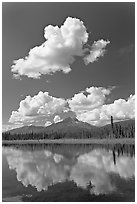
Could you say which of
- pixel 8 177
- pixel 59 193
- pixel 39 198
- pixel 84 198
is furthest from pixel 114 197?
pixel 8 177

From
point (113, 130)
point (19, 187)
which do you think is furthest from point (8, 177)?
point (113, 130)

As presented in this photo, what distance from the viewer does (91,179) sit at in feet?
88.0

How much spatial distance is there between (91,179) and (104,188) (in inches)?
174

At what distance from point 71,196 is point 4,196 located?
5.66 m

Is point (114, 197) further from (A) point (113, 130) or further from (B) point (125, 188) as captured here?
(A) point (113, 130)

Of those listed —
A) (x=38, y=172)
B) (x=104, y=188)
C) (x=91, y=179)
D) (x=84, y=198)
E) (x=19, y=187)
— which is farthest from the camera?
(x=38, y=172)

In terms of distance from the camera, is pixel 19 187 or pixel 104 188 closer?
pixel 104 188

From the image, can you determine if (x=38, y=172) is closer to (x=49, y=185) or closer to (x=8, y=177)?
(x=8, y=177)

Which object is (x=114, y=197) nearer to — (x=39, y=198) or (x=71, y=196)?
(x=71, y=196)

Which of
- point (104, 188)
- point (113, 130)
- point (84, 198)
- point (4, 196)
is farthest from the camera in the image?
point (113, 130)

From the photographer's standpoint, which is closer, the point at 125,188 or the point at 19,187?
the point at 125,188

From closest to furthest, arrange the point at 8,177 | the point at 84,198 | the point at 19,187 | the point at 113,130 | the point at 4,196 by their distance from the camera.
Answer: the point at 84,198, the point at 4,196, the point at 19,187, the point at 8,177, the point at 113,130

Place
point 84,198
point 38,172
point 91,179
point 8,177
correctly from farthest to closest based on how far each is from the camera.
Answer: point 38,172 < point 8,177 < point 91,179 < point 84,198

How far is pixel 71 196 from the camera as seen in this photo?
19.8 m
